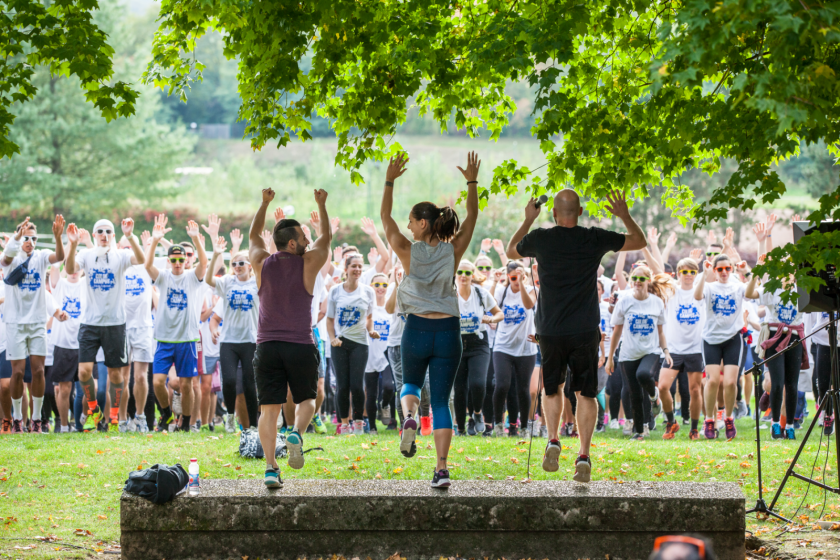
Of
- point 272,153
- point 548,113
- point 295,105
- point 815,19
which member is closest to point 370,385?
point 295,105

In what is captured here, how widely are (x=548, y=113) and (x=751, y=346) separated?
906 centimetres

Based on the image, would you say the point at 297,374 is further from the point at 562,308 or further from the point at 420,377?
the point at 562,308

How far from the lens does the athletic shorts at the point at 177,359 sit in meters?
11.9

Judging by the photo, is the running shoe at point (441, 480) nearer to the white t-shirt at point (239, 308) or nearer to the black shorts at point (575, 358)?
the black shorts at point (575, 358)

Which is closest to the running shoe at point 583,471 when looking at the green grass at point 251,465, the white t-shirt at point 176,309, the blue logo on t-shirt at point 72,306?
the green grass at point 251,465

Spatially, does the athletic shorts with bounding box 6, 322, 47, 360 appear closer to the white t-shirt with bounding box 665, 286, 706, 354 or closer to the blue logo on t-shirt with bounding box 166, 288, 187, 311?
the blue logo on t-shirt with bounding box 166, 288, 187, 311

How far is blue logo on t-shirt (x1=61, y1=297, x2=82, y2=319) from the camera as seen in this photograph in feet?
42.7

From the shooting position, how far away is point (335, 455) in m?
9.48

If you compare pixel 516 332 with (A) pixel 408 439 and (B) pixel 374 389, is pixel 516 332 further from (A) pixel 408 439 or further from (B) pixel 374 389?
(A) pixel 408 439

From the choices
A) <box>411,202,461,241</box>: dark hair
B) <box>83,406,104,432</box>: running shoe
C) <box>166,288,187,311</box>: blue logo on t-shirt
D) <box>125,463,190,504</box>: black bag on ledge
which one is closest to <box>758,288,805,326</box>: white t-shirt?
<box>411,202,461,241</box>: dark hair

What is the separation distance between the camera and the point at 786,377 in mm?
11477

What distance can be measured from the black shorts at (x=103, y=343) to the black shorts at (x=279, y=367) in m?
6.08

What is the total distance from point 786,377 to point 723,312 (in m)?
1.18

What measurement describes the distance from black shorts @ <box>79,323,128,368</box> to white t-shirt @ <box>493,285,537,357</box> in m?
5.26
